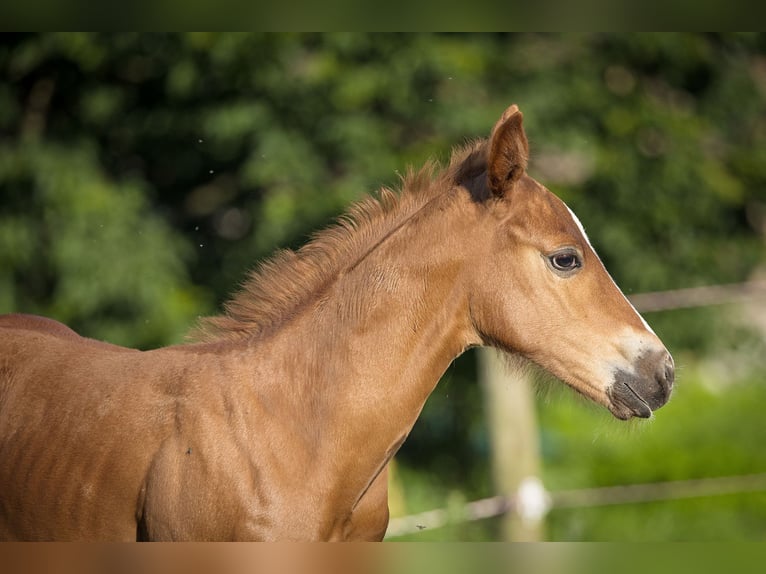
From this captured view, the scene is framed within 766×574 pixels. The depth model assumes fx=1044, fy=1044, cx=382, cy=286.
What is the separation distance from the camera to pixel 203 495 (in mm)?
3002

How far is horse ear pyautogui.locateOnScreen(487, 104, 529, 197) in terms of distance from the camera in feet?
10.2

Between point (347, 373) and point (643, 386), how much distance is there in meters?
0.88

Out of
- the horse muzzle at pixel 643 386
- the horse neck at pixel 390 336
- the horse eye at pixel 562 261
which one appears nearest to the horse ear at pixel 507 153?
the horse neck at pixel 390 336

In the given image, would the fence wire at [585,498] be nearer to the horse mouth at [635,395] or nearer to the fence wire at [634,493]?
the fence wire at [634,493]

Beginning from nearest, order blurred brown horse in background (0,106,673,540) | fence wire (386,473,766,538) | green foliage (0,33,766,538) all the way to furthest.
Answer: blurred brown horse in background (0,106,673,540)
fence wire (386,473,766,538)
green foliage (0,33,766,538)

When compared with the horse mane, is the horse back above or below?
below

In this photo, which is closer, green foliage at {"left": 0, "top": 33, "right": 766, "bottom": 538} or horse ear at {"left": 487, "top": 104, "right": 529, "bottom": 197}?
horse ear at {"left": 487, "top": 104, "right": 529, "bottom": 197}

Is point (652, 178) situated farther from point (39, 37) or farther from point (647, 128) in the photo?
point (39, 37)

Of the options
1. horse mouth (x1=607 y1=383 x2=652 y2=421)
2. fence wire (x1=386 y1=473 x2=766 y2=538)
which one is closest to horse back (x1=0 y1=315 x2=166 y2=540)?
horse mouth (x1=607 y1=383 x2=652 y2=421)

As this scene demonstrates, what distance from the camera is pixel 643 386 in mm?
3094

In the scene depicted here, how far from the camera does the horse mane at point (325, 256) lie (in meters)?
3.33

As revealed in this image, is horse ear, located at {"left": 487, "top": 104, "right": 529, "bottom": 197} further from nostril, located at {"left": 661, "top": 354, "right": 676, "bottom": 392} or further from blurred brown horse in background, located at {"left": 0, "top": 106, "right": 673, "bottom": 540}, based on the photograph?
nostril, located at {"left": 661, "top": 354, "right": 676, "bottom": 392}

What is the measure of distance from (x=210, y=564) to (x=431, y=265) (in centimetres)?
109

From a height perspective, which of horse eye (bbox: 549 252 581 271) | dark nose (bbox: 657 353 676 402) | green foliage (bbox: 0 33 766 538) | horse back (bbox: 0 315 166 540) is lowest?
horse back (bbox: 0 315 166 540)
